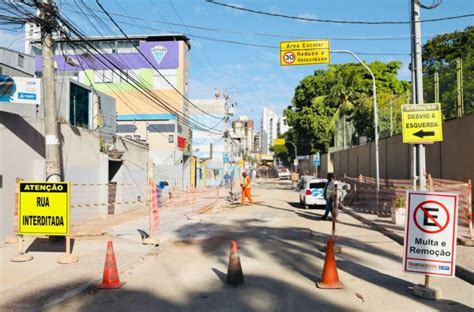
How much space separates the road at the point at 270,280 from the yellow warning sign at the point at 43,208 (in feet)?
6.01

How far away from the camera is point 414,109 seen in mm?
11766

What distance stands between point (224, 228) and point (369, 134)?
78.7 ft

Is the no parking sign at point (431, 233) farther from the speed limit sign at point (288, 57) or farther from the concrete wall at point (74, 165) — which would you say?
the speed limit sign at point (288, 57)

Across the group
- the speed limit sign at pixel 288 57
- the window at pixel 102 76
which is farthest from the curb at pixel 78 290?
the window at pixel 102 76

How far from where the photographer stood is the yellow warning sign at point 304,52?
51.6 feet

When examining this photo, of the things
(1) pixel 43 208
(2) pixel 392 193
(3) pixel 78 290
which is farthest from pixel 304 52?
(3) pixel 78 290

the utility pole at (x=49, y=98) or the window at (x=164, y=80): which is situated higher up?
the window at (x=164, y=80)

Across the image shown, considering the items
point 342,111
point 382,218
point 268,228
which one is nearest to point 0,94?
point 268,228

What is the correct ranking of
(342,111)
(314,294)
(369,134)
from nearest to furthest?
(314,294)
(369,134)
(342,111)

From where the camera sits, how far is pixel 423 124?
460 inches

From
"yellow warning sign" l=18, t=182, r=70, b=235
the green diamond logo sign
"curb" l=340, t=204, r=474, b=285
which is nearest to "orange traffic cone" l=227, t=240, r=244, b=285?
"yellow warning sign" l=18, t=182, r=70, b=235

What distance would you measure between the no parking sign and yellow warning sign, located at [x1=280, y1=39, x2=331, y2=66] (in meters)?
9.14

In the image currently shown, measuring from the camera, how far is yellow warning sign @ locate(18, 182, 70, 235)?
9.87 meters

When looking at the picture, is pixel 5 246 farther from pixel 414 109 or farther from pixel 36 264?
pixel 414 109
